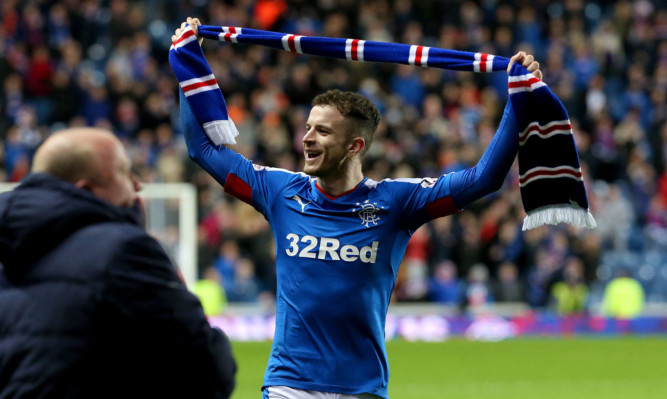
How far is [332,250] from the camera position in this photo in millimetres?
5137

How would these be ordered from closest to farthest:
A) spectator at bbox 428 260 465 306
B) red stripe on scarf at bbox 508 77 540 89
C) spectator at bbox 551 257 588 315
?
red stripe on scarf at bbox 508 77 540 89, spectator at bbox 428 260 465 306, spectator at bbox 551 257 588 315

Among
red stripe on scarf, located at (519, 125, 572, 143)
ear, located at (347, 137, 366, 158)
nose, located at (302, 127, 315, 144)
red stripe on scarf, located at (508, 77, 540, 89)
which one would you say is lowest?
ear, located at (347, 137, 366, 158)


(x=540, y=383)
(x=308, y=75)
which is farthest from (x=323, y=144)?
(x=308, y=75)

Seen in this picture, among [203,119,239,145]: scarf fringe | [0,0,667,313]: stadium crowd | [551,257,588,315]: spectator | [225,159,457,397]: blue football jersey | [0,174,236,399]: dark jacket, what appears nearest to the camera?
[0,174,236,399]: dark jacket

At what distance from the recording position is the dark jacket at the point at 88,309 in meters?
3.23

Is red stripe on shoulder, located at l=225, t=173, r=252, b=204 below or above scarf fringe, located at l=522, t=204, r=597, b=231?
above

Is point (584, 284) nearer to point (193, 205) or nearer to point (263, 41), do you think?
point (193, 205)

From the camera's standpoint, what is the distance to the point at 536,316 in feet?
60.5

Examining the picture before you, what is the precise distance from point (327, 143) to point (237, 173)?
1.67 feet

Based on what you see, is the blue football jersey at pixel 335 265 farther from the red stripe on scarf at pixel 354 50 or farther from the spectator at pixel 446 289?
the spectator at pixel 446 289

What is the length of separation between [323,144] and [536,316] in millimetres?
13828

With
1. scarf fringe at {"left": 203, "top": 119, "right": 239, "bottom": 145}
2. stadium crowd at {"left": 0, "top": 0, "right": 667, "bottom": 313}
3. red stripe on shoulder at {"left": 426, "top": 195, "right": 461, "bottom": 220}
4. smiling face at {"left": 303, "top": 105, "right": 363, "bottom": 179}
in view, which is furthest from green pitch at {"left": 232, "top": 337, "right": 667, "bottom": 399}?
red stripe on shoulder at {"left": 426, "top": 195, "right": 461, "bottom": 220}

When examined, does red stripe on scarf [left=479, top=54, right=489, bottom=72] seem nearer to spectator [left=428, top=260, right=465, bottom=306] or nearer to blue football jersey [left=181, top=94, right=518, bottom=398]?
blue football jersey [left=181, top=94, right=518, bottom=398]

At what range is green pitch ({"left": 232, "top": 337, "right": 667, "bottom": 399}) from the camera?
498 inches
